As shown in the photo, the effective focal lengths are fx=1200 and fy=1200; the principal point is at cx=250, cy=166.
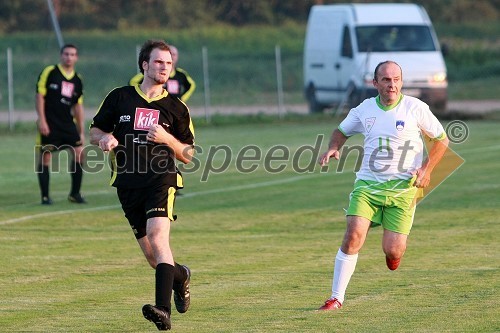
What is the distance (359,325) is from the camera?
8.17 m

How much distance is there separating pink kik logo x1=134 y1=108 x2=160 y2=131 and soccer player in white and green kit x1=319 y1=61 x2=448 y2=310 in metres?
1.30

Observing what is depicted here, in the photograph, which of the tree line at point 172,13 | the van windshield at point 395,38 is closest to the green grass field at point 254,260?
the van windshield at point 395,38

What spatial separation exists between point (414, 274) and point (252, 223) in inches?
160

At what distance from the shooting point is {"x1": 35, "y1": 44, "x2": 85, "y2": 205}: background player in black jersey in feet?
53.5

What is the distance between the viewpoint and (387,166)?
9.03 m

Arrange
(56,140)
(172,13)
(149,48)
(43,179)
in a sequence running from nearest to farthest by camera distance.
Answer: (149,48) < (43,179) < (56,140) < (172,13)

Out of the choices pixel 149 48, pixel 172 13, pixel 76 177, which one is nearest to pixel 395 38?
pixel 76 177

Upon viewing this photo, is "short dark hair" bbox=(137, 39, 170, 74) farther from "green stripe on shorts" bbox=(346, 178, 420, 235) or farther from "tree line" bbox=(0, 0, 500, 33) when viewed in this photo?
"tree line" bbox=(0, 0, 500, 33)

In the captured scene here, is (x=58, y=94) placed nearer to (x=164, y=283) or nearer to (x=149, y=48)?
(x=149, y=48)

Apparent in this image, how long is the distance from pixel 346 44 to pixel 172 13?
1268 inches

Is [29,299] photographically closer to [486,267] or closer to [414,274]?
[414,274]

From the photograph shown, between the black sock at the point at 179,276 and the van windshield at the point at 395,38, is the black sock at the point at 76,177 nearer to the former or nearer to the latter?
the black sock at the point at 179,276

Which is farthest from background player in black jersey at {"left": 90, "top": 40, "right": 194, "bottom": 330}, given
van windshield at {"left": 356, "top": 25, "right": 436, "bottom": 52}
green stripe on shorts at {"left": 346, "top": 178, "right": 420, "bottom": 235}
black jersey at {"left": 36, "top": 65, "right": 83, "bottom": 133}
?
van windshield at {"left": 356, "top": 25, "right": 436, "bottom": 52}

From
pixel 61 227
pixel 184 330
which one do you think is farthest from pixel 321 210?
pixel 184 330
